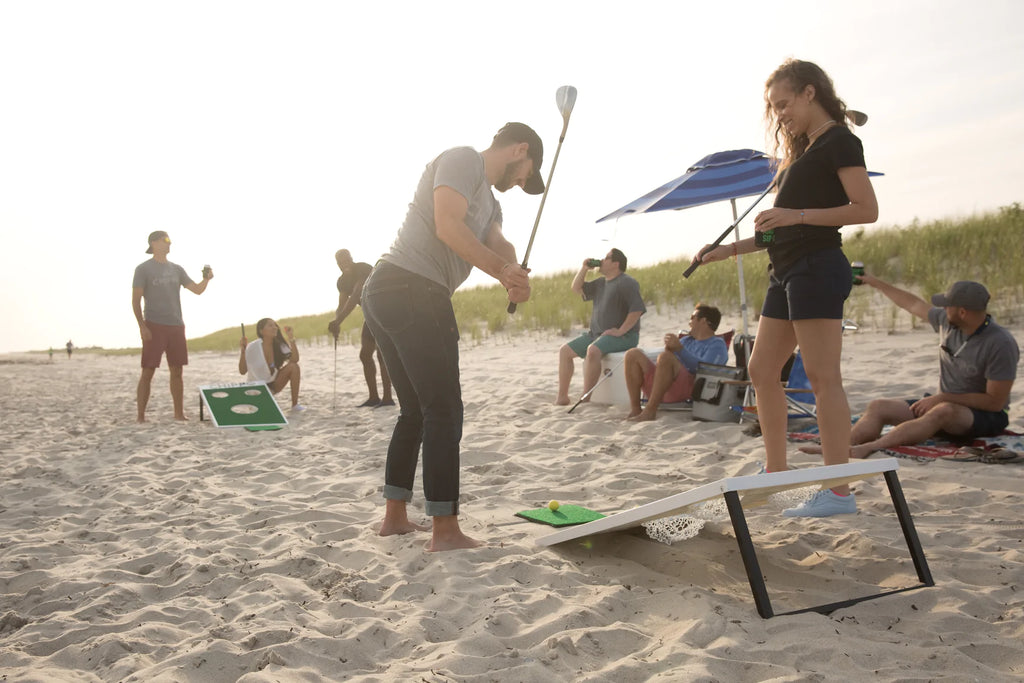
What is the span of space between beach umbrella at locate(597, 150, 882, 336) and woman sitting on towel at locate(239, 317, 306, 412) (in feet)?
13.1

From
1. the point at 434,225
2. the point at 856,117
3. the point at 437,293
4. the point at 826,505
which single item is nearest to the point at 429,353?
the point at 437,293

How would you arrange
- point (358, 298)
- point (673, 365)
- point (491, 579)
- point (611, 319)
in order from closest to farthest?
point (491, 579) < point (673, 365) < point (611, 319) < point (358, 298)

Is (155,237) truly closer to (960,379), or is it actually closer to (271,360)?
(271,360)

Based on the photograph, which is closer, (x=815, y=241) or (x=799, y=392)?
(x=815, y=241)

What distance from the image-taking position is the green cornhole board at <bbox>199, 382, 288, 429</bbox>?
690cm

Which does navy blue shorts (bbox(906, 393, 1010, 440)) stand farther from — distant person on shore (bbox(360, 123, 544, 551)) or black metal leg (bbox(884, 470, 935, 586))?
distant person on shore (bbox(360, 123, 544, 551))

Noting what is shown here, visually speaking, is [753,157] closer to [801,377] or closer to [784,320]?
[801,377]

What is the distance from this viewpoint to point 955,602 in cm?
236

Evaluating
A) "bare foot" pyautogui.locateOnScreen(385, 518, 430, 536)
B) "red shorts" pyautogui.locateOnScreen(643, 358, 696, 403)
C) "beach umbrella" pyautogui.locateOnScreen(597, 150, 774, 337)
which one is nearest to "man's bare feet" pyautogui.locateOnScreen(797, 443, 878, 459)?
"red shorts" pyautogui.locateOnScreen(643, 358, 696, 403)

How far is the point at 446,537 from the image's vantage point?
9.78 feet

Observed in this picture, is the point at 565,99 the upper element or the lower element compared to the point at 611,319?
upper

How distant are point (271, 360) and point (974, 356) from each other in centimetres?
638

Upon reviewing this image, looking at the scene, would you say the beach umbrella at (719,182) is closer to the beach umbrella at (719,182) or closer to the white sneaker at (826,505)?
the beach umbrella at (719,182)

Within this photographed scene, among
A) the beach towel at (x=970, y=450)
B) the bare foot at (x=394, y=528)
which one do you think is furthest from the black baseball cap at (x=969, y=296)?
the bare foot at (x=394, y=528)
